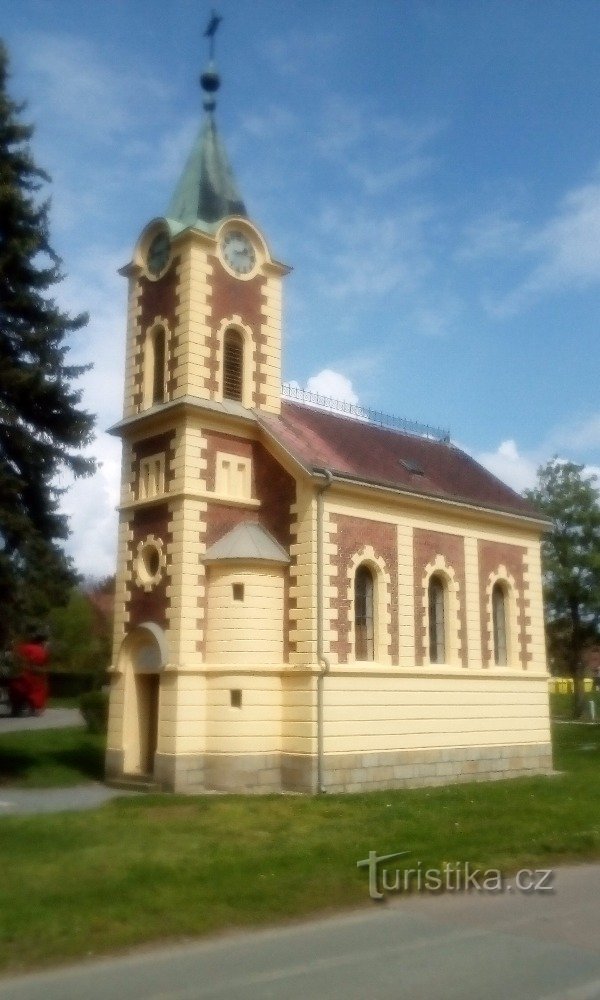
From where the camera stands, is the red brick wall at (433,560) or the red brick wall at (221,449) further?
the red brick wall at (433,560)

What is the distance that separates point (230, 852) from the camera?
1316 cm

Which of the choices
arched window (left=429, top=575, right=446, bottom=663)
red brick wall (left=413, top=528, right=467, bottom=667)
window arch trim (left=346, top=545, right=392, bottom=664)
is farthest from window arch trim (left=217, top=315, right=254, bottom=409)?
arched window (left=429, top=575, right=446, bottom=663)

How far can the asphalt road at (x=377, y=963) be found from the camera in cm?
774

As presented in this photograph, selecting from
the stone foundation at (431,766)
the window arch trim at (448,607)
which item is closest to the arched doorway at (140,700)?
the stone foundation at (431,766)

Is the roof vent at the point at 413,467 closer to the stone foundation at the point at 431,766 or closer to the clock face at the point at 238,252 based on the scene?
the clock face at the point at 238,252

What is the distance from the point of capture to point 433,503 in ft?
84.3

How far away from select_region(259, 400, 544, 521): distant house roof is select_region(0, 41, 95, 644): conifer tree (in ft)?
16.9

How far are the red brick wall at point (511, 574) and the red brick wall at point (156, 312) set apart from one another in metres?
10.6

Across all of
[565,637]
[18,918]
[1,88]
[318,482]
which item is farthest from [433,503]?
[565,637]

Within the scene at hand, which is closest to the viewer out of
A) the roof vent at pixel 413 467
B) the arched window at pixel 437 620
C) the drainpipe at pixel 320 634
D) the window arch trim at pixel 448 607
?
the drainpipe at pixel 320 634

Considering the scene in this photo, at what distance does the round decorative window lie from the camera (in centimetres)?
2333

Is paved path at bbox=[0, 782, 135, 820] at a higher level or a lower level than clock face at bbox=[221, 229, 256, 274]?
lower

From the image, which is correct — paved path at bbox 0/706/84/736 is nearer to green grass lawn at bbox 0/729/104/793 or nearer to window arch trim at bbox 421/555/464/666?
green grass lawn at bbox 0/729/104/793

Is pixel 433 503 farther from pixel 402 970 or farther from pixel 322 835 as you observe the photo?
pixel 402 970
